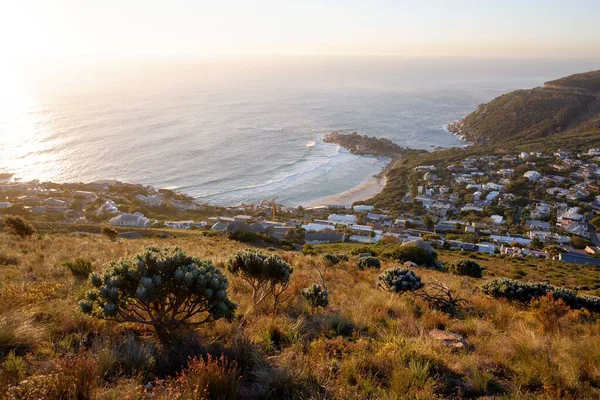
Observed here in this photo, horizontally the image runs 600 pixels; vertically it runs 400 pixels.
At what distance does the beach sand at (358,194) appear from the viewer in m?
48.2

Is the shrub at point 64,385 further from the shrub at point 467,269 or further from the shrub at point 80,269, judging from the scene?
the shrub at point 467,269

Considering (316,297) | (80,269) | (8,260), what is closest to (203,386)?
(316,297)

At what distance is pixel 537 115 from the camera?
84875 mm

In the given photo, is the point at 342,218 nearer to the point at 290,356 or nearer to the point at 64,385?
the point at 290,356

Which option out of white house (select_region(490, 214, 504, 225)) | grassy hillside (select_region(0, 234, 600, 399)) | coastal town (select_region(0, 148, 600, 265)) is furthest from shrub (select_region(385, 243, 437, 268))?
white house (select_region(490, 214, 504, 225))

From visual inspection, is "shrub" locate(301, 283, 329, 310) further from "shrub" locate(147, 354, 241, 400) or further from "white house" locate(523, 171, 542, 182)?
"white house" locate(523, 171, 542, 182)

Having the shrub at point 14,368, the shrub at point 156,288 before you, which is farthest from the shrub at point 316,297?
the shrub at point 14,368

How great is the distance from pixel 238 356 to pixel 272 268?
233 cm

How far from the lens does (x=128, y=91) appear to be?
121m

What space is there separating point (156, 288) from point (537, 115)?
327ft

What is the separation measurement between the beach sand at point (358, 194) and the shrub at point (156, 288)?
1680 inches

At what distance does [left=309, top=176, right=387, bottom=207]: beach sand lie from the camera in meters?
48.2

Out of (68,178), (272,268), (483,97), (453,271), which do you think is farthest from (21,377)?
(483,97)

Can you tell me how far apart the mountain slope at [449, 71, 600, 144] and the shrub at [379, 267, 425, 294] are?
78.9 meters
